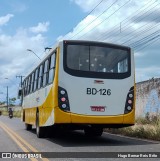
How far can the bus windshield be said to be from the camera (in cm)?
1398

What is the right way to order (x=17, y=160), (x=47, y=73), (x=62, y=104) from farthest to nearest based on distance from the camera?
(x=47, y=73), (x=62, y=104), (x=17, y=160)

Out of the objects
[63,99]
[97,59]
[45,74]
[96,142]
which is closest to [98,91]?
[97,59]

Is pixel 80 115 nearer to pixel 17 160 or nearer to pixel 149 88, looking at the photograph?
pixel 17 160

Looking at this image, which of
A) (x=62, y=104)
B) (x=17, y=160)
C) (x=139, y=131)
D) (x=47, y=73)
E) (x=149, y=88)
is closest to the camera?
(x=17, y=160)

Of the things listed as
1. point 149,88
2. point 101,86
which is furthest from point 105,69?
point 149,88

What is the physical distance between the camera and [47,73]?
51.0ft

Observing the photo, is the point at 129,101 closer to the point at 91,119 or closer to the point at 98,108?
the point at 98,108

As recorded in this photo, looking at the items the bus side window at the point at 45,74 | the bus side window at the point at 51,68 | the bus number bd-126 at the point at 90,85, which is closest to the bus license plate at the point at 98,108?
the bus number bd-126 at the point at 90,85

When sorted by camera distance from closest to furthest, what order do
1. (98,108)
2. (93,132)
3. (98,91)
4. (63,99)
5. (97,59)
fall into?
1. (63,99)
2. (98,108)
3. (98,91)
4. (97,59)
5. (93,132)

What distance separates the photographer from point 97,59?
14.3 metres

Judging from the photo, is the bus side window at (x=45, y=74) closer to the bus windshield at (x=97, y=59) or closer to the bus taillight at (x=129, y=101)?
the bus windshield at (x=97, y=59)

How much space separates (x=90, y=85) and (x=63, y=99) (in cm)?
104

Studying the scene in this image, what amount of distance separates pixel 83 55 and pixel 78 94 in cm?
131

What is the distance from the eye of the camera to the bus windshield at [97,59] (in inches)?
551
